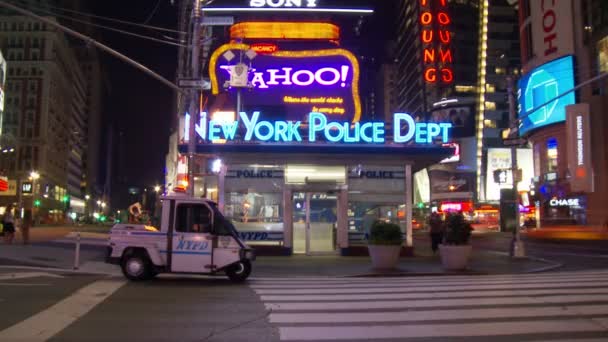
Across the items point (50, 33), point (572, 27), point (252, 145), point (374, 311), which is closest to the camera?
point (374, 311)

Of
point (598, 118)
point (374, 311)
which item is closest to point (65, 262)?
point (374, 311)

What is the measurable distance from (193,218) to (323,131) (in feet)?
32.2

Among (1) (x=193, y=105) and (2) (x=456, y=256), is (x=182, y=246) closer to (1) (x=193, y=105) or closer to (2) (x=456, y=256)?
(1) (x=193, y=105)

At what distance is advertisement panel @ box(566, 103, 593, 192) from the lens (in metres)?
48.7

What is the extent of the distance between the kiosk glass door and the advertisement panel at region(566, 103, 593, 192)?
3387 cm

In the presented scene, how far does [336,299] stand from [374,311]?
1.58 metres

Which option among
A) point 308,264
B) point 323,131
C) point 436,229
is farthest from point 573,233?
point 308,264

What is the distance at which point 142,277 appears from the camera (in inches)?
551

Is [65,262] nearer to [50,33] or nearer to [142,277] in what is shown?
[142,277]

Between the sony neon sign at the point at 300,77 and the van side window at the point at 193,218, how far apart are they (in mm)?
16720

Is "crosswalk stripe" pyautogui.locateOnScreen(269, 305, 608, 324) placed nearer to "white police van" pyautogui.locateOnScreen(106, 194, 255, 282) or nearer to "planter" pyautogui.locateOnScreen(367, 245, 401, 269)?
"white police van" pyautogui.locateOnScreen(106, 194, 255, 282)

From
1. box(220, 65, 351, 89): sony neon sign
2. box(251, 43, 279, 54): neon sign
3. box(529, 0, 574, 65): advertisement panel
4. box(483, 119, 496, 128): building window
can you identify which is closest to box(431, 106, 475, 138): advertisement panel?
box(483, 119, 496, 128): building window

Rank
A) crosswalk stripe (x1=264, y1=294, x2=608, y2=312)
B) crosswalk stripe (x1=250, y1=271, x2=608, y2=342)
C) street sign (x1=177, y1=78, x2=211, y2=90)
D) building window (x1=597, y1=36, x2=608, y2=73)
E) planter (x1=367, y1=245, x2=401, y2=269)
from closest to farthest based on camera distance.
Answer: crosswalk stripe (x1=250, y1=271, x2=608, y2=342)
crosswalk stripe (x1=264, y1=294, x2=608, y2=312)
planter (x1=367, y1=245, x2=401, y2=269)
street sign (x1=177, y1=78, x2=211, y2=90)
building window (x1=597, y1=36, x2=608, y2=73)

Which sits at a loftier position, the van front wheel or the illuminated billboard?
the illuminated billboard
